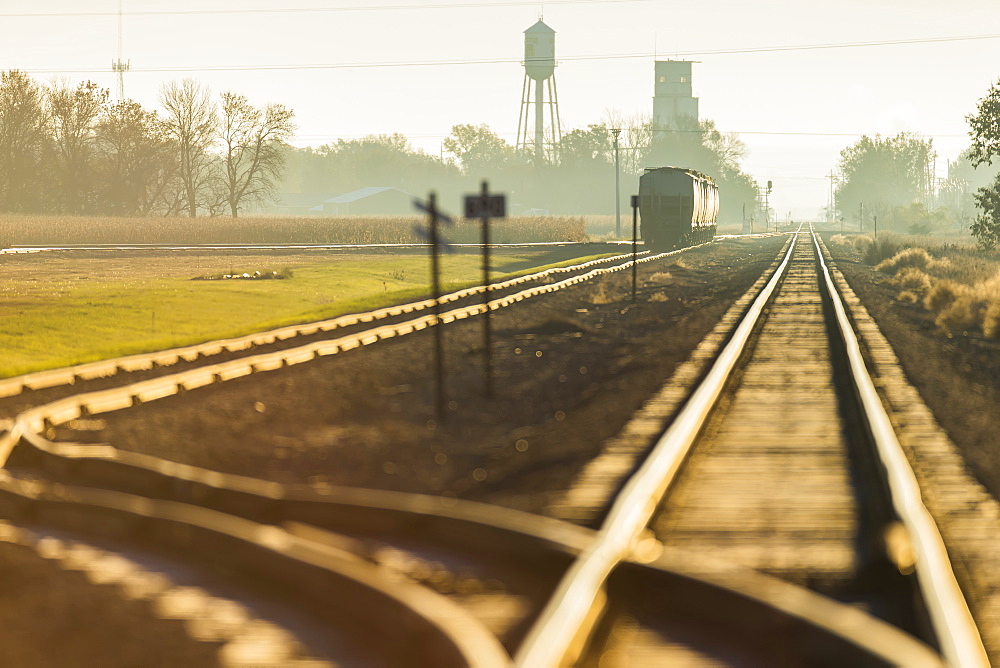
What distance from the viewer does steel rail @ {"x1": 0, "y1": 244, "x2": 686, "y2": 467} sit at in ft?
33.6

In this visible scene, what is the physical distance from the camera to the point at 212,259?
4956cm

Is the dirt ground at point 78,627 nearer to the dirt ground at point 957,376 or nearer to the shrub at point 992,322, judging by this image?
the dirt ground at point 957,376

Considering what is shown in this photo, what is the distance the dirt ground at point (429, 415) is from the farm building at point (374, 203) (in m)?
155

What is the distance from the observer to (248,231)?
74.5 metres

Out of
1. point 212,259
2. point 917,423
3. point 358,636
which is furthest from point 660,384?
point 212,259

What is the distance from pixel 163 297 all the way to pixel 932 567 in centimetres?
2540

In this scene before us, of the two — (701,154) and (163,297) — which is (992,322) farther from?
(701,154)

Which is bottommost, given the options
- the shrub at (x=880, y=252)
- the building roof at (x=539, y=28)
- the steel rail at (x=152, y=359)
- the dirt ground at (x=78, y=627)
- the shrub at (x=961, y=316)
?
the shrub at (x=880, y=252)

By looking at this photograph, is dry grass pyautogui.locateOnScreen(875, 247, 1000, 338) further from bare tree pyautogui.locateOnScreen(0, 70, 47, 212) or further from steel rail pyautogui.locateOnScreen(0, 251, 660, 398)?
bare tree pyautogui.locateOnScreen(0, 70, 47, 212)

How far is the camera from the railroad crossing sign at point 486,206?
1188cm

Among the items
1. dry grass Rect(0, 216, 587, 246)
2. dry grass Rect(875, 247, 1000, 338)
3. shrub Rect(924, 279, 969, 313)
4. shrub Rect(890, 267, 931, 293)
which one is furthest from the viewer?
dry grass Rect(0, 216, 587, 246)

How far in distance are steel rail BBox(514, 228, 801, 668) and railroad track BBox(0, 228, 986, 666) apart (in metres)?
0.02

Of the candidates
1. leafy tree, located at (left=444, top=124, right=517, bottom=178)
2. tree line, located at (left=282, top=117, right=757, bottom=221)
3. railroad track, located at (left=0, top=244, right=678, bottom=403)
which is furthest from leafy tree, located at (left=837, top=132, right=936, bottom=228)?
railroad track, located at (left=0, top=244, right=678, bottom=403)

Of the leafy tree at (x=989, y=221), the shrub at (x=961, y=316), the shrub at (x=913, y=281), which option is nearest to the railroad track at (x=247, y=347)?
the shrub at (x=961, y=316)
